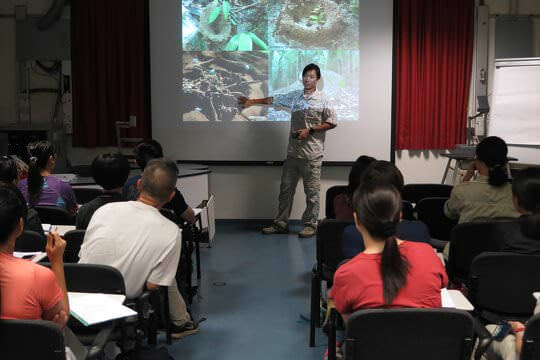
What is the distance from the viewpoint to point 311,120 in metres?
6.21

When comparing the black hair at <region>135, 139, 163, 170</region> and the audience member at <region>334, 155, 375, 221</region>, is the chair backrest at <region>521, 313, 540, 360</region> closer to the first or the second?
the audience member at <region>334, 155, 375, 221</region>

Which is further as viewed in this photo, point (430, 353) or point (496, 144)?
point (496, 144)

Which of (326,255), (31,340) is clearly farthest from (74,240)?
(326,255)

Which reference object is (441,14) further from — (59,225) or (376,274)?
(376,274)

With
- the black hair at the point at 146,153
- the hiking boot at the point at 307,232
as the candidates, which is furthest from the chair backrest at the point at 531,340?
the hiking boot at the point at 307,232

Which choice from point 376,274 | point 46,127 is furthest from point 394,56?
point 376,274

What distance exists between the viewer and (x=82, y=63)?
6645 mm

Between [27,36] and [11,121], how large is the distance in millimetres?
958

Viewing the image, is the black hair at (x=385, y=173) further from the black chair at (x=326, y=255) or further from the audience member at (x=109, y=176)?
the audience member at (x=109, y=176)

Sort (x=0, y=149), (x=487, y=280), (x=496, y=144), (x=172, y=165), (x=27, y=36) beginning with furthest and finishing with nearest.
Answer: (x=27, y=36) → (x=0, y=149) → (x=496, y=144) → (x=172, y=165) → (x=487, y=280)

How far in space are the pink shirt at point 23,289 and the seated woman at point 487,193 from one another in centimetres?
241

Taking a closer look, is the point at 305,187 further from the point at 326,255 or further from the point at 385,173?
the point at 385,173

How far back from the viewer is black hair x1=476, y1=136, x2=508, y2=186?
137 inches

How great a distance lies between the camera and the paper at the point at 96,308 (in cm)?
199
